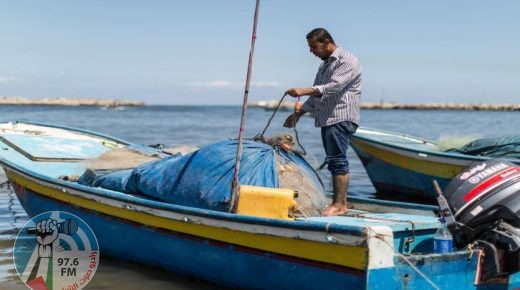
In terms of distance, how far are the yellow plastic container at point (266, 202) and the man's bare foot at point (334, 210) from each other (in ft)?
2.60

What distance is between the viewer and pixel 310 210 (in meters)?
5.87

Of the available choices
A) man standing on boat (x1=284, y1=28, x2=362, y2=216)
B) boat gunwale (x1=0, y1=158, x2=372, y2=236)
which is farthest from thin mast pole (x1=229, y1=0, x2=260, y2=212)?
man standing on boat (x1=284, y1=28, x2=362, y2=216)

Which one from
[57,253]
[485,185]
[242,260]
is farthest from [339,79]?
[57,253]

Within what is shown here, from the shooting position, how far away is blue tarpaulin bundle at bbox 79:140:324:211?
5848mm

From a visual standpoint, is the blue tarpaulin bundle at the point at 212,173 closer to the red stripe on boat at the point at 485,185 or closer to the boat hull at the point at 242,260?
the boat hull at the point at 242,260

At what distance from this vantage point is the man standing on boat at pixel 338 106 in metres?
6.00

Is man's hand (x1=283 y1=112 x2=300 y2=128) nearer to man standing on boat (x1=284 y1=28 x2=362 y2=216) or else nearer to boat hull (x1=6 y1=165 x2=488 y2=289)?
man standing on boat (x1=284 y1=28 x2=362 y2=216)

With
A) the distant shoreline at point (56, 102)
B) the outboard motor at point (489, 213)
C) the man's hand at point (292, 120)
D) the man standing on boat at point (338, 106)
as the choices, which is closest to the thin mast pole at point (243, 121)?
the man standing on boat at point (338, 106)

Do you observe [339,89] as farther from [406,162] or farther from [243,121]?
[406,162]

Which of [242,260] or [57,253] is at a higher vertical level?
[242,260]

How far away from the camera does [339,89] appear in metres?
5.92

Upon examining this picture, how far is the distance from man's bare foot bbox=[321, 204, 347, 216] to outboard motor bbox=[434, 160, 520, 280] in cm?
118

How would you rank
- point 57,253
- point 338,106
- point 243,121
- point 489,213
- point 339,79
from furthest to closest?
point 57,253, point 338,106, point 339,79, point 243,121, point 489,213

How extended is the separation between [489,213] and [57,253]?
4.70 m
